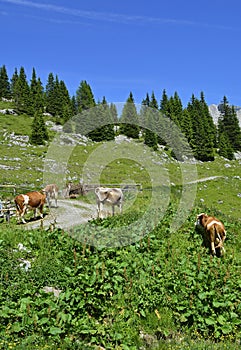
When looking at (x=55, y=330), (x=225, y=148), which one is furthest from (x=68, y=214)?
(x=225, y=148)

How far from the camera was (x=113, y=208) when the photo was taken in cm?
1959

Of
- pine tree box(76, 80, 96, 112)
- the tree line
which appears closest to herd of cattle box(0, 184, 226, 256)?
the tree line

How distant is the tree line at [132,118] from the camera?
2948 inches

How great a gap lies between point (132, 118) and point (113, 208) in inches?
2258

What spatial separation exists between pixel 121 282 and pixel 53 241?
11.9 ft

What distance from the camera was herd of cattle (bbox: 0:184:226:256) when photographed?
14.2m

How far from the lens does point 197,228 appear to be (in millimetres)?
15945

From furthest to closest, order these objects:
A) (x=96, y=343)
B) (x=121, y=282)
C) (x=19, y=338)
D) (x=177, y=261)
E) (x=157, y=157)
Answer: (x=157, y=157), (x=177, y=261), (x=121, y=282), (x=96, y=343), (x=19, y=338)

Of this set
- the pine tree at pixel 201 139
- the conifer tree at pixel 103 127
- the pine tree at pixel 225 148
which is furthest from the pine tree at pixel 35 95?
the pine tree at pixel 225 148

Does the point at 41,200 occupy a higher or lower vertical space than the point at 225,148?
lower

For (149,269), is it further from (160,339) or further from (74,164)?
(74,164)

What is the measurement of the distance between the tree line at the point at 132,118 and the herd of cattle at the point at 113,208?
145 ft

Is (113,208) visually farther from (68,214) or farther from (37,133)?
(37,133)

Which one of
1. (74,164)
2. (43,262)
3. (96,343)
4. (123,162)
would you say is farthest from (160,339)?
(123,162)
